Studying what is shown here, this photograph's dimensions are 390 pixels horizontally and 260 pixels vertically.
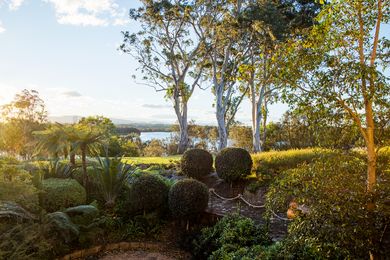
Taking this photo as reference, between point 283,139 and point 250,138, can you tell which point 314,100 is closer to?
point 283,139

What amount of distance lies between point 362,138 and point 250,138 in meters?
19.7

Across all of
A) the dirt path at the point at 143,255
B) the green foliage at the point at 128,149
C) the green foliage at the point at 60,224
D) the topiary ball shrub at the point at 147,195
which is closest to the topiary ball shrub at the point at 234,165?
the topiary ball shrub at the point at 147,195

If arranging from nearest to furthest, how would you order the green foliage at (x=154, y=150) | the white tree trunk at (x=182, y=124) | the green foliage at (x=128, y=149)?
1. the green foliage at (x=128, y=149)
2. the white tree trunk at (x=182, y=124)
3. the green foliage at (x=154, y=150)

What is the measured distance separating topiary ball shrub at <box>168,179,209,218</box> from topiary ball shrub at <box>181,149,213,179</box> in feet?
10.3

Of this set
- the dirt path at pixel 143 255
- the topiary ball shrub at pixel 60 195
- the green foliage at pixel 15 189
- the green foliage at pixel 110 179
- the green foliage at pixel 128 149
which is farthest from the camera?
the green foliage at pixel 128 149

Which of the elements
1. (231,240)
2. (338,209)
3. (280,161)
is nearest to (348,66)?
(338,209)

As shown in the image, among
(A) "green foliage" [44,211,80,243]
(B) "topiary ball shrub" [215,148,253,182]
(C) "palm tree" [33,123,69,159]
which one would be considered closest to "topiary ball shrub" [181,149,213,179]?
(B) "topiary ball shrub" [215,148,253,182]

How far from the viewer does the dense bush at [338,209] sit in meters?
2.92

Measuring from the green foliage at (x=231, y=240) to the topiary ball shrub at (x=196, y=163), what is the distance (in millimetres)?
3800

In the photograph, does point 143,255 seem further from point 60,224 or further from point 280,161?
point 280,161

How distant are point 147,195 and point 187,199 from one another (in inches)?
39.4

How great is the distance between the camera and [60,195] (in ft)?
22.8

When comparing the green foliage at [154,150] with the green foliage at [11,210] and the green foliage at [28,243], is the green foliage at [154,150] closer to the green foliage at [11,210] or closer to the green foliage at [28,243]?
the green foliage at [28,243]

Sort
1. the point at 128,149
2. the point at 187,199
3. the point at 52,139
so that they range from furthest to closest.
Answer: the point at 128,149 < the point at 52,139 < the point at 187,199
